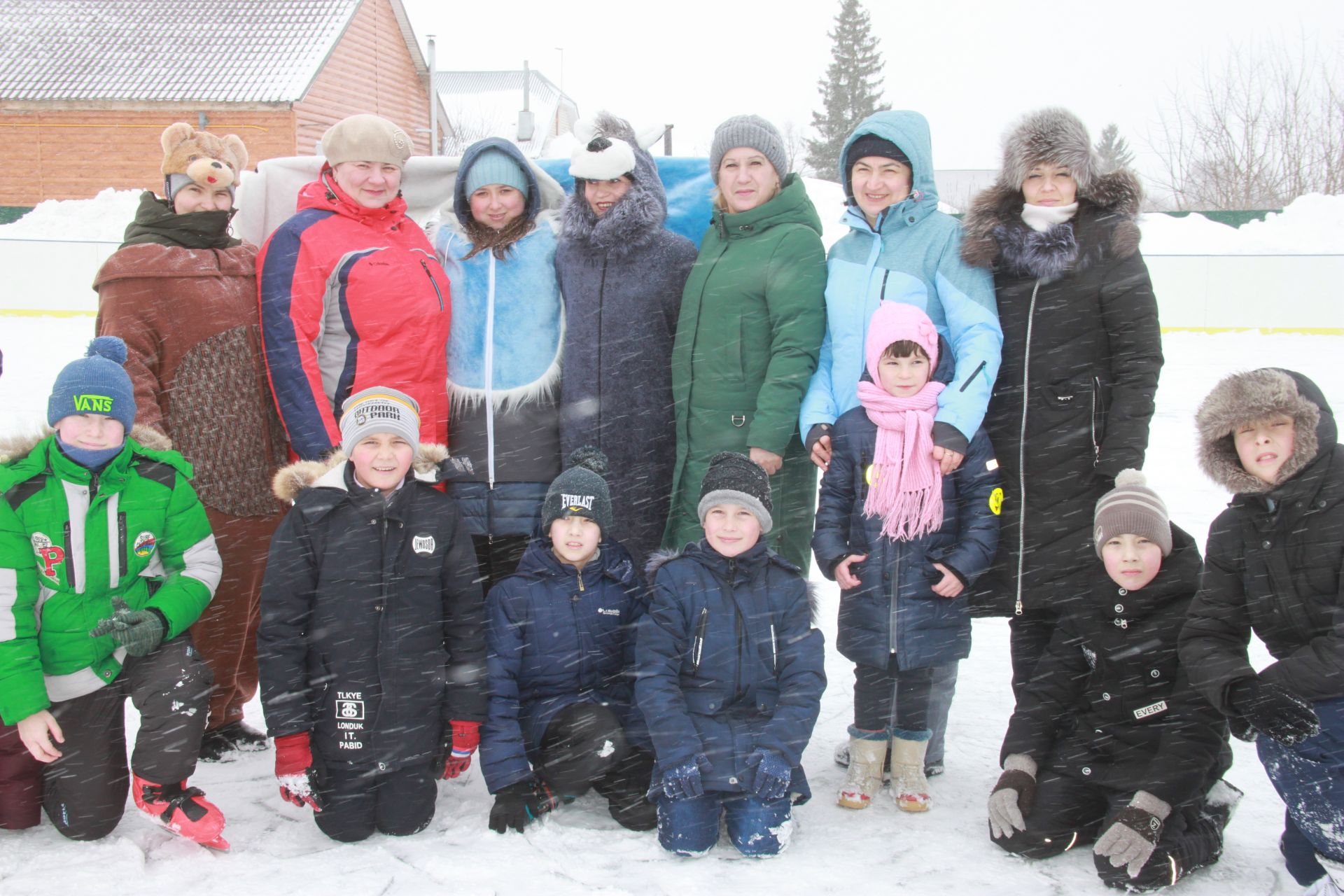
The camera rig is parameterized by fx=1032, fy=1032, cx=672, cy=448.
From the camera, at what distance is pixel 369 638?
288 cm

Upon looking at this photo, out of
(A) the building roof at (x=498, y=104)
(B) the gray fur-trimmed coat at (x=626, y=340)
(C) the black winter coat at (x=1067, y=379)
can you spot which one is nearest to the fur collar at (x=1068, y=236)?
(C) the black winter coat at (x=1067, y=379)

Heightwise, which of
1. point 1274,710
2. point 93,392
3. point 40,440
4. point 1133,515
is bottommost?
point 1274,710

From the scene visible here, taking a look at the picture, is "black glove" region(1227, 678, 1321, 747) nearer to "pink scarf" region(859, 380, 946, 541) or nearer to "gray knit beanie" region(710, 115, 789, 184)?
"pink scarf" region(859, 380, 946, 541)

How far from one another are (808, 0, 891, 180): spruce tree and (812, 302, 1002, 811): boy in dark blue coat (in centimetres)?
4462

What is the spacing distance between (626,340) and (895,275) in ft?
2.89

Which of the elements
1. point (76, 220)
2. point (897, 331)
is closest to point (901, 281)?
point (897, 331)

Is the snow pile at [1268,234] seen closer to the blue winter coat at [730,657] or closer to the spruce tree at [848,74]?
the blue winter coat at [730,657]

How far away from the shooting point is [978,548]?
118 inches

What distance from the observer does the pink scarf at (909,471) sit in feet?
9.94

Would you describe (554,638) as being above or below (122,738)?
above

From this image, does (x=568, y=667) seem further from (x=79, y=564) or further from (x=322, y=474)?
(x=79, y=564)

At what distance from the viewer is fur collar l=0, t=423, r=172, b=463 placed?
285 centimetres

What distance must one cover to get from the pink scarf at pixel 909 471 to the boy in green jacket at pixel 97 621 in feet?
6.61

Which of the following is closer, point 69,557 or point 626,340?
point 69,557
